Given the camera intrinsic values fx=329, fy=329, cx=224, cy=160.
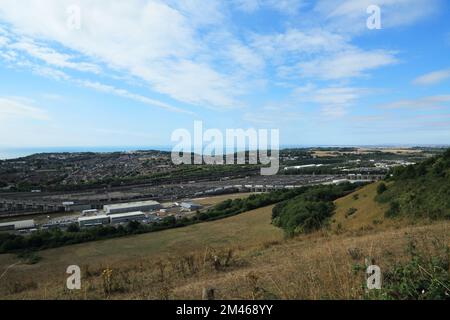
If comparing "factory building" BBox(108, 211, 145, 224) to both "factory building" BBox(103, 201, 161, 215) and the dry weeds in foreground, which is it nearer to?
"factory building" BBox(103, 201, 161, 215)

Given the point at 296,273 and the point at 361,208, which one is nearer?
the point at 296,273

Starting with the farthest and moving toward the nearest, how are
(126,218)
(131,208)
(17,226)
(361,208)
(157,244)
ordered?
(131,208)
(126,218)
(17,226)
(157,244)
(361,208)

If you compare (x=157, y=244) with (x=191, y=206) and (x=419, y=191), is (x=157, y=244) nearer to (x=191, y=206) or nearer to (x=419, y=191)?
(x=419, y=191)

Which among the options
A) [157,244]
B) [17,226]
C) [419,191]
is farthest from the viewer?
[17,226]

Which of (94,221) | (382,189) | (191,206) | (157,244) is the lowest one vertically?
(94,221)

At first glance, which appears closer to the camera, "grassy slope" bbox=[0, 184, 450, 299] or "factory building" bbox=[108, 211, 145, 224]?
"grassy slope" bbox=[0, 184, 450, 299]

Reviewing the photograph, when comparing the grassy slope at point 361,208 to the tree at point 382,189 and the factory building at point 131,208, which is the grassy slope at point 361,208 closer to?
the tree at point 382,189

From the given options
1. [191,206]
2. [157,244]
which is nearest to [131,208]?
[191,206]

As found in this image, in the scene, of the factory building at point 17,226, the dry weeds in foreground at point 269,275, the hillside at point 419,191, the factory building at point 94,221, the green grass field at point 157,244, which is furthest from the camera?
the factory building at point 94,221

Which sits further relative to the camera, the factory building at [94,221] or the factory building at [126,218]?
the factory building at [126,218]

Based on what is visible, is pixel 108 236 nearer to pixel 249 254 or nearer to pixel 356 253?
pixel 249 254

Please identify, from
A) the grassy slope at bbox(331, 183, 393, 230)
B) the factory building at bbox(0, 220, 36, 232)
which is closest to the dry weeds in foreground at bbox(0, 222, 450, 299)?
the grassy slope at bbox(331, 183, 393, 230)

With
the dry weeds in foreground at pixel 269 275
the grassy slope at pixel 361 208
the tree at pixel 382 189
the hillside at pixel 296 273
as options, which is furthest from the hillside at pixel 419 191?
the dry weeds in foreground at pixel 269 275
